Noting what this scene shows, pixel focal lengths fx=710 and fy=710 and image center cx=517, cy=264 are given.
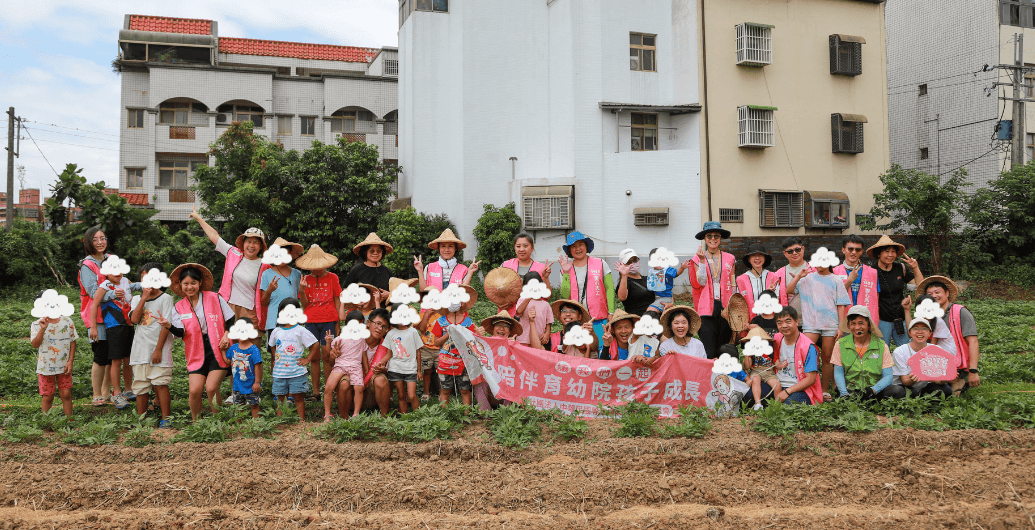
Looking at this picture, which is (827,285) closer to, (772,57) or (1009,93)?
(772,57)

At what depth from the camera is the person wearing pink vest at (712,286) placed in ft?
27.3

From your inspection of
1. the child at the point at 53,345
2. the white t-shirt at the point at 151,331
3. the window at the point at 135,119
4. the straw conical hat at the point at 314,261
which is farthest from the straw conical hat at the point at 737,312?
the window at the point at 135,119

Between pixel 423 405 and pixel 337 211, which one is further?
pixel 337 211

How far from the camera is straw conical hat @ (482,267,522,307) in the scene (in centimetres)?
792

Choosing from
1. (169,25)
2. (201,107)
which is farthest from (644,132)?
(169,25)

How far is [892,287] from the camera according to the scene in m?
8.15

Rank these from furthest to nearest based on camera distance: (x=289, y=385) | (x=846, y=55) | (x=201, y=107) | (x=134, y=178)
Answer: (x=201, y=107) < (x=134, y=178) < (x=846, y=55) < (x=289, y=385)

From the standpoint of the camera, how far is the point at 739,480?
18.3 ft

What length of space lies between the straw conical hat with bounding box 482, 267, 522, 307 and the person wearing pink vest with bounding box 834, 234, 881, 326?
373 cm

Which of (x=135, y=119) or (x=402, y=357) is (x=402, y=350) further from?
(x=135, y=119)

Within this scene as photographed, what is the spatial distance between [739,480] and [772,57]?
19492mm

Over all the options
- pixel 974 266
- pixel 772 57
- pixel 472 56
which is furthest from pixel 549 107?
pixel 974 266

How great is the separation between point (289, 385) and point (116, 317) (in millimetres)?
2155

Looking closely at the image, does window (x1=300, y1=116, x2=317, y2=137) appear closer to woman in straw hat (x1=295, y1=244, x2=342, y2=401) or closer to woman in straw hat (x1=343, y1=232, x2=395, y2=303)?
woman in straw hat (x1=343, y1=232, x2=395, y2=303)
